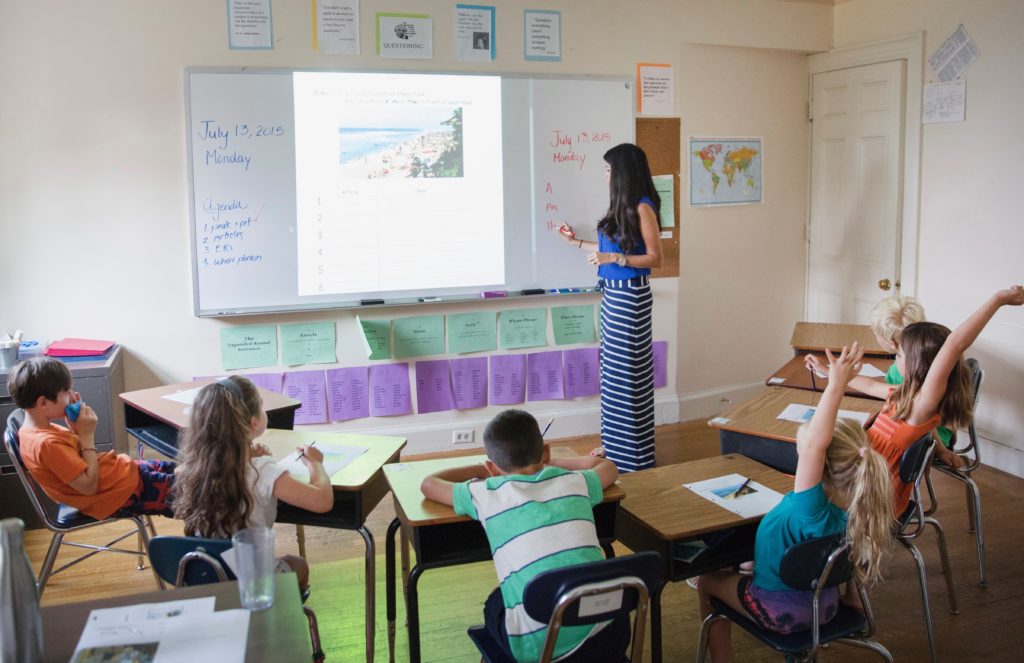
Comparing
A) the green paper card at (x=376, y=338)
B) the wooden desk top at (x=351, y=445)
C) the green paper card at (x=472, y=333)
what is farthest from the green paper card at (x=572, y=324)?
the wooden desk top at (x=351, y=445)

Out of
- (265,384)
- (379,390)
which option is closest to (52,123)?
(265,384)

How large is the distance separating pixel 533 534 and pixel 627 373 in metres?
2.46

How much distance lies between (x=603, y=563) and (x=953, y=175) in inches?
156

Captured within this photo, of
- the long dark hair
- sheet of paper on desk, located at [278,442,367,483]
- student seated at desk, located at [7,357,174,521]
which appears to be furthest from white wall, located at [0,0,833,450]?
sheet of paper on desk, located at [278,442,367,483]

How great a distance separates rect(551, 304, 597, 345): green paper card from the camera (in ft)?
17.8

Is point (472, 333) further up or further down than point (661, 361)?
further up

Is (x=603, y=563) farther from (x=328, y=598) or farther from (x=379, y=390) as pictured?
(x=379, y=390)

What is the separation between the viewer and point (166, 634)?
5.45ft

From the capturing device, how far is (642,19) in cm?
535

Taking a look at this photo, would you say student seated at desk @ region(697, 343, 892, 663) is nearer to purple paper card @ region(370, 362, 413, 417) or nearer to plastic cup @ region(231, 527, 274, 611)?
plastic cup @ region(231, 527, 274, 611)

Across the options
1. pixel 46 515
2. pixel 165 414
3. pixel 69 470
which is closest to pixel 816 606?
pixel 69 470

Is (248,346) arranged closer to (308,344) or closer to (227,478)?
(308,344)

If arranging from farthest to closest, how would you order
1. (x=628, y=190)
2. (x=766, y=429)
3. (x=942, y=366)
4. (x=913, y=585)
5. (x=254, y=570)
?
(x=628, y=190)
(x=913, y=585)
(x=766, y=429)
(x=942, y=366)
(x=254, y=570)

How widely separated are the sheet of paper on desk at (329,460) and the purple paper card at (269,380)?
1.77 metres
